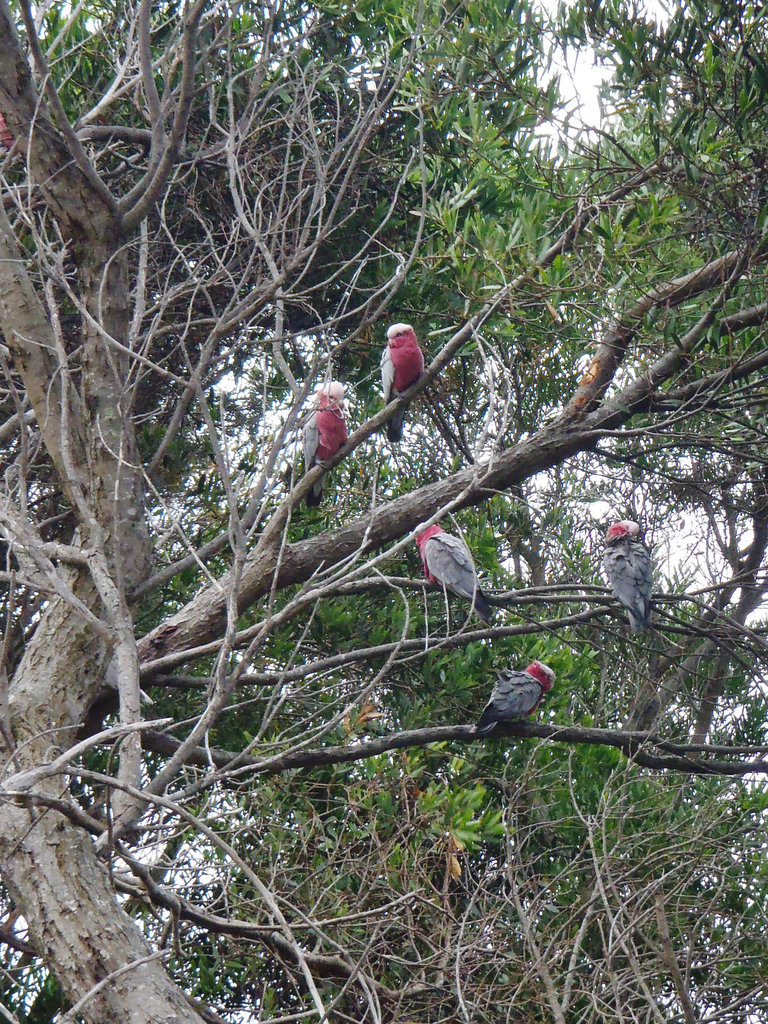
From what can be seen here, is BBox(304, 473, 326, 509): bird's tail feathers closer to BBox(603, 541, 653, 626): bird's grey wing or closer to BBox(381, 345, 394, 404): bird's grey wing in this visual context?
BBox(381, 345, 394, 404): bird's grey wing

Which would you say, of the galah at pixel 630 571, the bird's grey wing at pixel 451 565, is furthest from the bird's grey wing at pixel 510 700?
the galah at pixel 630 571

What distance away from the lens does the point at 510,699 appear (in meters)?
4.62

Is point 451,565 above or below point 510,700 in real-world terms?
above

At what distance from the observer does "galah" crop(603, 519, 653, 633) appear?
4.48 m

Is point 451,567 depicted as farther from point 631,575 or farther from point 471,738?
point 471,738

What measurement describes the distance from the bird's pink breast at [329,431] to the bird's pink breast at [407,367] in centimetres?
39

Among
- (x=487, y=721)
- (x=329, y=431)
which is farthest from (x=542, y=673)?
(x=329, y=431)

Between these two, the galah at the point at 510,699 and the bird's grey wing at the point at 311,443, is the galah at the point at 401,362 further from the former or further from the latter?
the galah at the point at 510,699

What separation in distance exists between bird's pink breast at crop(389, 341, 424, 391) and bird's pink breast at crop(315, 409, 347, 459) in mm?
385

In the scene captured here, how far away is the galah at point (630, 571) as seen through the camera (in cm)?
448

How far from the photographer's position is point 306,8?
5.35 m

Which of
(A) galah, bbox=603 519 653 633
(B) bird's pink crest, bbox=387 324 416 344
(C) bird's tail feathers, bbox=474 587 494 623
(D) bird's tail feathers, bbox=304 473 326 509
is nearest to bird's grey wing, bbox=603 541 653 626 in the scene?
(A) galah, bbox=603 519 653 633

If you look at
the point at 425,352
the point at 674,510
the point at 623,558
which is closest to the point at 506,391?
the point at 623,558

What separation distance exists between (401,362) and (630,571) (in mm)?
1494
